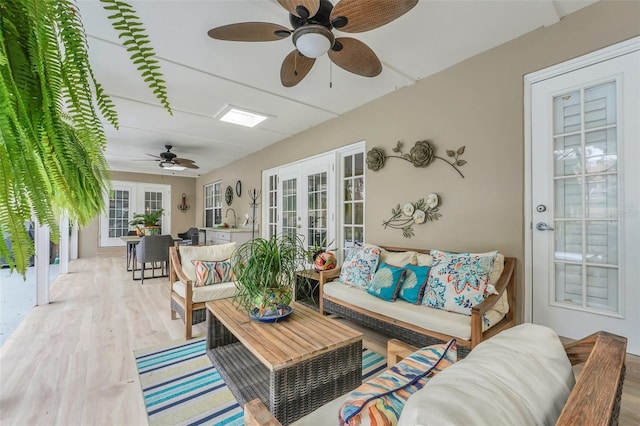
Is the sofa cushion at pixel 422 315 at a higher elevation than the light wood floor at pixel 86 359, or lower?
higher

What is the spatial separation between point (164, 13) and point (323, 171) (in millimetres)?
2711

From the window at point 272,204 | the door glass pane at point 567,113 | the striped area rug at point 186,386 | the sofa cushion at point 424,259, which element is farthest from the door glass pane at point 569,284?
the window at point 272,204

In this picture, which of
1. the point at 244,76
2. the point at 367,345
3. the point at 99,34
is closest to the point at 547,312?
the point at 367,345

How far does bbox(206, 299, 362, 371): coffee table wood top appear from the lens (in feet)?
4.83

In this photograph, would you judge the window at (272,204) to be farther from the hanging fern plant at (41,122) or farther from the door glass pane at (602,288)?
the hanging fern plant at (41,122)

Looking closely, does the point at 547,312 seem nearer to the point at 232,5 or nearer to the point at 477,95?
the point at 477,95

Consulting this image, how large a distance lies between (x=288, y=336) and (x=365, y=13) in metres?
1.87

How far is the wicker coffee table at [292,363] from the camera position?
1.46 meters

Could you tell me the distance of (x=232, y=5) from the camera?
6.30 ft

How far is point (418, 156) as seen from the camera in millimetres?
2932

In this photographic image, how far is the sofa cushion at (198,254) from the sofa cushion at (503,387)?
286cm

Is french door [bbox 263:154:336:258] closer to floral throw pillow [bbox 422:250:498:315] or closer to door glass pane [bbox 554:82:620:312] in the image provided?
floral throw pillow [bbox 422:250:498:315]

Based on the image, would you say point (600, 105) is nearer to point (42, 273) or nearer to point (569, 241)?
point (569, 241)

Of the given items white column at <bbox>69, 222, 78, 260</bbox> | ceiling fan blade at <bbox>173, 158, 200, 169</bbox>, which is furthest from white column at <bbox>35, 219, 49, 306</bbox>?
white column at <bbox>69, 222, 78, 260</bbox>
